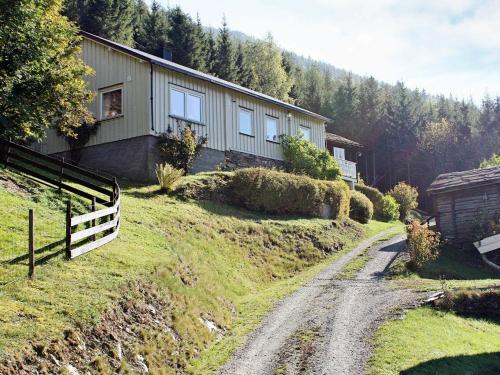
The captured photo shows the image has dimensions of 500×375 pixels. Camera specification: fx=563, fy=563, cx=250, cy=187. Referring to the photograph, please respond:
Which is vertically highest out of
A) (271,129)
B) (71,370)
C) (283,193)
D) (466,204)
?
(271,129)

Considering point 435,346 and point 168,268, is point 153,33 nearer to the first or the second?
point 168,268

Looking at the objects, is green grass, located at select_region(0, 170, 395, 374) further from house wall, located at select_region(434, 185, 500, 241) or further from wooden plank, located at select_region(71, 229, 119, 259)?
house wall, located at select_region(434, 185, 500, 241)

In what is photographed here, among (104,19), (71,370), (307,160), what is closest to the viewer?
(71,370)

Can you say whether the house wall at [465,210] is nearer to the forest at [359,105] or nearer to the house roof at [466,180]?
the house roof at [466,180]

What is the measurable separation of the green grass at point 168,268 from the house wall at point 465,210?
682cm

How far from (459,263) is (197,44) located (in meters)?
34.0

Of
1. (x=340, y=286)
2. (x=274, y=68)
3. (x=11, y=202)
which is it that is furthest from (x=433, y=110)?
(x=11, y=202)

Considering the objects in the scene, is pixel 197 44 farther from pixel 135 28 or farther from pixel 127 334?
pixel 127 334

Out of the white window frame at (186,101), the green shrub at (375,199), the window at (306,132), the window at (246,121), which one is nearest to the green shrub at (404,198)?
the green shrub at (375,199)

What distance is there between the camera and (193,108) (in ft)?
88.2

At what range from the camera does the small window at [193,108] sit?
26.6 metres

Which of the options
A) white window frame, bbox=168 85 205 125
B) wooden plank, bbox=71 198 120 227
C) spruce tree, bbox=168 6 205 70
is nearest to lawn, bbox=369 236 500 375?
wooden plank, bbox=71 198 120 227

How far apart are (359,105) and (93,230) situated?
6463 cm

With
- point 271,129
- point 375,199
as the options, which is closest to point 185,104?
point 271,129
